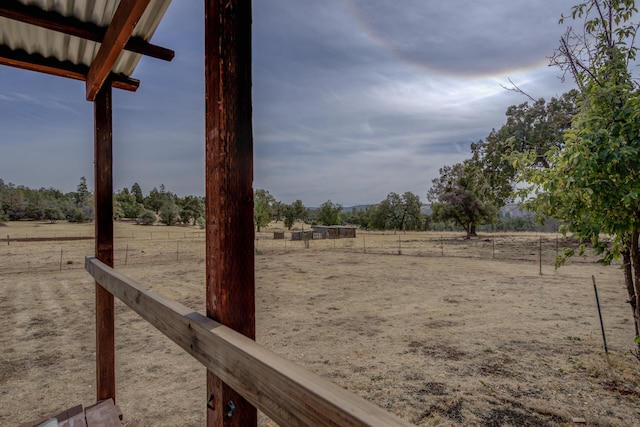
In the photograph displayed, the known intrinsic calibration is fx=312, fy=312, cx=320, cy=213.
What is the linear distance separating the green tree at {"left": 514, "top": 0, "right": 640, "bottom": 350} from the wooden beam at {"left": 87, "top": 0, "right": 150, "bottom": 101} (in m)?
3.33

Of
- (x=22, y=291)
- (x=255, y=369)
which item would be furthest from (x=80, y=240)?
(x=255, y=369)

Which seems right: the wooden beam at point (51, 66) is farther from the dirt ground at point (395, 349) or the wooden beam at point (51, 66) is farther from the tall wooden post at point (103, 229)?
the dirt ground at point (395, 349)

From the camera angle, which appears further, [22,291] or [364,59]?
[22,291]

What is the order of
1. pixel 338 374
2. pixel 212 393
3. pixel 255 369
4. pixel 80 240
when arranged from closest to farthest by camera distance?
pixel 255 369
pixel 212 393
pixel 338 374
pixel 80 240

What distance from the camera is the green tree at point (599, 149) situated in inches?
104

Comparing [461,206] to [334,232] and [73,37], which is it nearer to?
[334,232]

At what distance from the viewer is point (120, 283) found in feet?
5.74

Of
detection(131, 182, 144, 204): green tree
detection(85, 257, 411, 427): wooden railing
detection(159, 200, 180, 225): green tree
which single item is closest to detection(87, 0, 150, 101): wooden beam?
detection(85, 257, 411, 427): wooden railing

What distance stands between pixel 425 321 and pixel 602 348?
2815 millimetres

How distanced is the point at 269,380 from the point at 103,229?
2.68 meters

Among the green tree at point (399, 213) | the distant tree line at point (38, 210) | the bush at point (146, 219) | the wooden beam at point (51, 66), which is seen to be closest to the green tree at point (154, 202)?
the bush at point (146, 219)

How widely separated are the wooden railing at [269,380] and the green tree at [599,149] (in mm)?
3059

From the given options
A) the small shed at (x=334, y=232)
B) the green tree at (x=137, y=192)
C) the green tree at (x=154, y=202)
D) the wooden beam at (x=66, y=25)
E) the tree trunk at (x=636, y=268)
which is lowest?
the small shed at (x=334, y=232)

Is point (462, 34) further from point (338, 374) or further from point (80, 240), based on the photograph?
point (80, 240)
